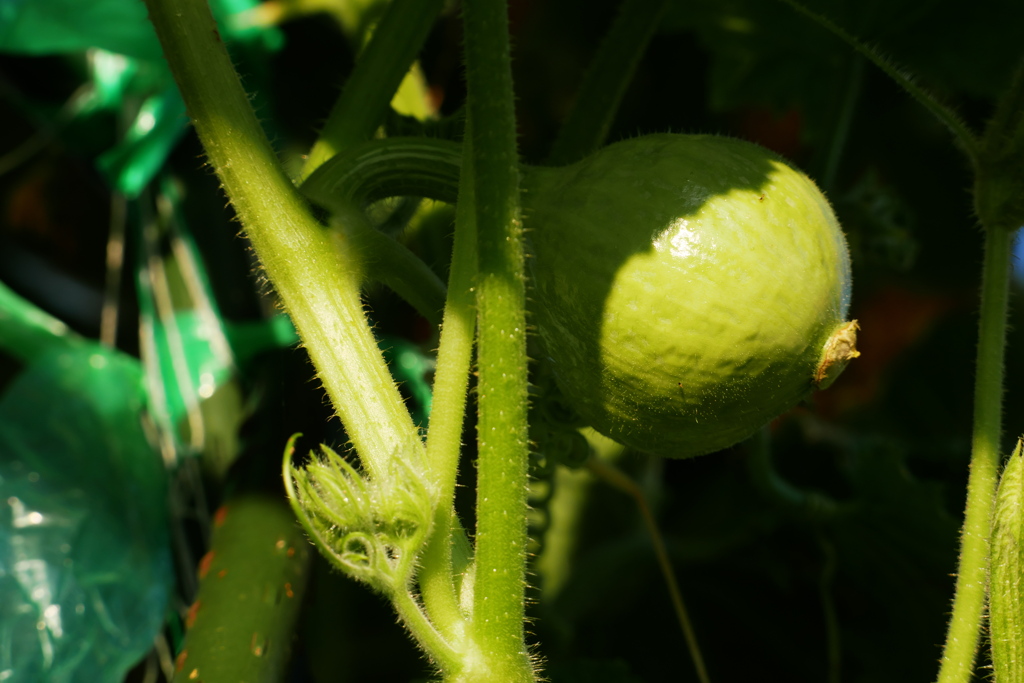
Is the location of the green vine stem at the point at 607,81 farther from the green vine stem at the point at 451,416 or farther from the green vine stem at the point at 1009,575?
the green vine stem at the point at 1009,575

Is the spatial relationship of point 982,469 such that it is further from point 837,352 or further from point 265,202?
point 265,202

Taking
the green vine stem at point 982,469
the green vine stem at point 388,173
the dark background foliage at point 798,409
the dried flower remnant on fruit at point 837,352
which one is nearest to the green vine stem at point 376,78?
the green vine stem at point 388,173

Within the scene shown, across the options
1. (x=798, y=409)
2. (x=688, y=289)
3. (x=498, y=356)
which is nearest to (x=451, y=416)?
(x=498, y=356)

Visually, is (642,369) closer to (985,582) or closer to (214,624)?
(985,582)

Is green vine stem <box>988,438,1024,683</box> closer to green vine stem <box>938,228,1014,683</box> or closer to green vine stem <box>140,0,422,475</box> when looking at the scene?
green vine stem <box>938,228,1014,683</box>

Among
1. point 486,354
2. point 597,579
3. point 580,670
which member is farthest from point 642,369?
point 597,579

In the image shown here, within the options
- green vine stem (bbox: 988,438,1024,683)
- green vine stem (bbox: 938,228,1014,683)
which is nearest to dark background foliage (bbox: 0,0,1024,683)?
green vine stem (bbox: 938,228,1014,683)
